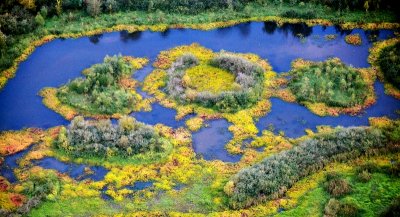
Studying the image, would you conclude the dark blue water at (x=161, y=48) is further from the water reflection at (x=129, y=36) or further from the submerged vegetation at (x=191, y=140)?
the submerged vegetation at (x=191, y=140)

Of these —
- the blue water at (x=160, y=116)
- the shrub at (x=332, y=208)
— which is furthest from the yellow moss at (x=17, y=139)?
the shrub at (x=332, y=208)

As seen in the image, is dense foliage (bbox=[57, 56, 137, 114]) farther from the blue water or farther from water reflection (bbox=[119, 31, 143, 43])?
water reflection (bbox=[119, 31, 143, 43])

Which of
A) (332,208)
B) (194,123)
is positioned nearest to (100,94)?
(194,123)

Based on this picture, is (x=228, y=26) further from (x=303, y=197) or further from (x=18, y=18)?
(x=303, y=197)

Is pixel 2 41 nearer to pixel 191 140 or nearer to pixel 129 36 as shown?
pixel 129 36

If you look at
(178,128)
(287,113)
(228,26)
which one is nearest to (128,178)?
(178,128)

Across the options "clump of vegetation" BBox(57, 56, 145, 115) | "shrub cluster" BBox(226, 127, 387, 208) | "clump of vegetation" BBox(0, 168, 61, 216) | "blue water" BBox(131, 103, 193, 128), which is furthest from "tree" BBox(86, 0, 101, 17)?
"shrub cluster" BBox(226, 127, 387, 208)
